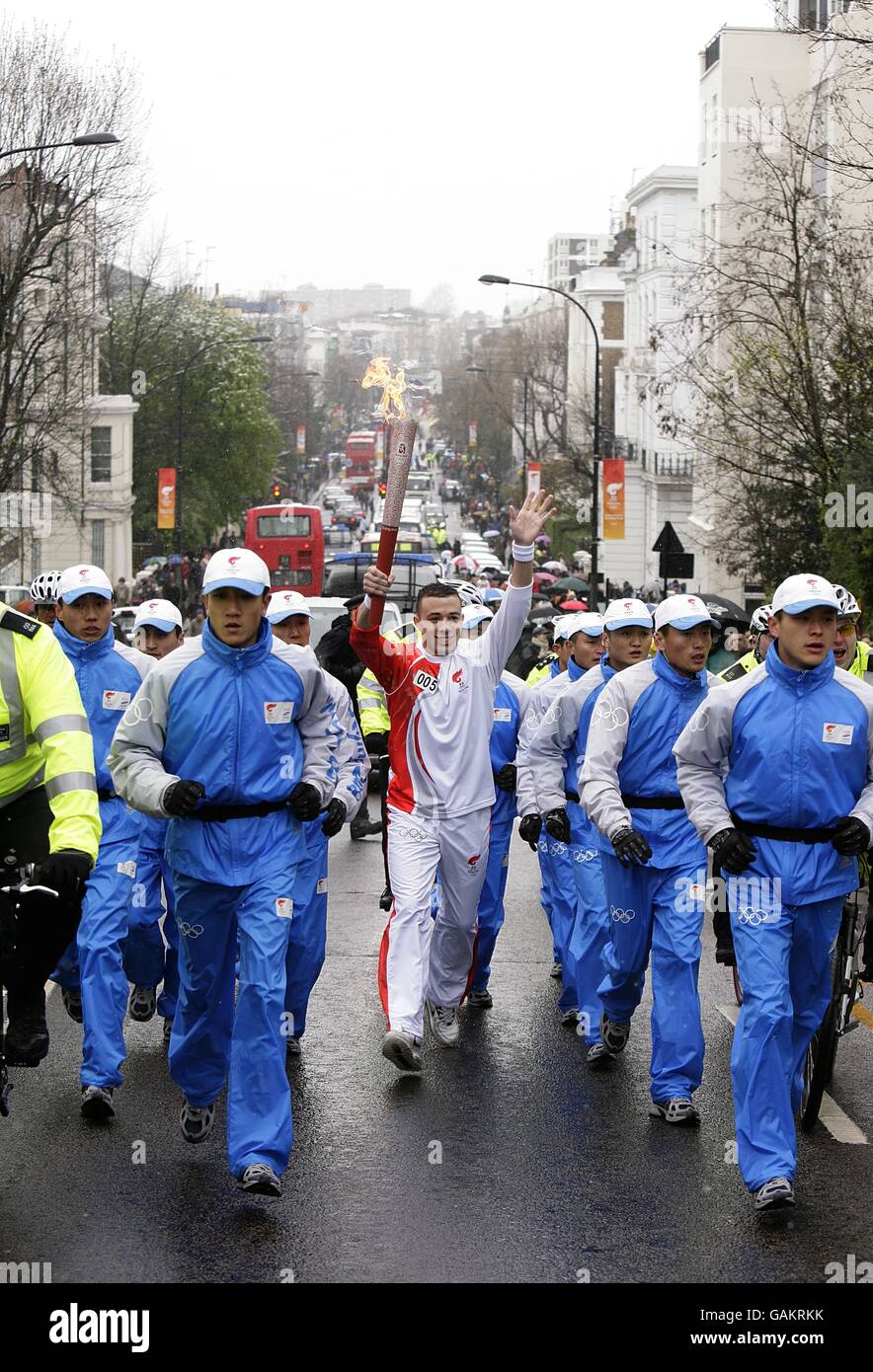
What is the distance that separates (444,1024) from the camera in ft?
30.9

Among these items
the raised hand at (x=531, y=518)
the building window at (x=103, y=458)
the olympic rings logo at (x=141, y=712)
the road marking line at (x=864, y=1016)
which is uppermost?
the building window at (x=103, y=458)

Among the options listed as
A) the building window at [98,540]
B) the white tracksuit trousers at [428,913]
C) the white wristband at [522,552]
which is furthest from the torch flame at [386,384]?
the building window at [98,540]

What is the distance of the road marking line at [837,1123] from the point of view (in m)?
7.77

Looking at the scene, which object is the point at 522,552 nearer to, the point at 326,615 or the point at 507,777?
the point at 507,777

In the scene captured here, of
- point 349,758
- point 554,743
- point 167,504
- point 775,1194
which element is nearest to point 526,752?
point 554,743

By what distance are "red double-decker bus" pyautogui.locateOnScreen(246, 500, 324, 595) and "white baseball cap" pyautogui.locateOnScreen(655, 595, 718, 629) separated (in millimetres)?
45606

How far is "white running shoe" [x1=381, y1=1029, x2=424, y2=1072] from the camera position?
821 centimetres

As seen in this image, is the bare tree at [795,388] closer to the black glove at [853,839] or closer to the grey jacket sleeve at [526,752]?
the grey jacket sleeve at [526,752]

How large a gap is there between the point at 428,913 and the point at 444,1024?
0.92m

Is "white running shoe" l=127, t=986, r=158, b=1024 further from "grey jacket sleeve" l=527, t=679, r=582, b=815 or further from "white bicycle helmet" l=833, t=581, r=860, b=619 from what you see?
"white bicycle helmet" l=833, t=581, r=860, b=619

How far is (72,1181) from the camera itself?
702 cm

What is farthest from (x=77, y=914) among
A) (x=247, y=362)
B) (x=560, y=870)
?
(x=247, y=362)

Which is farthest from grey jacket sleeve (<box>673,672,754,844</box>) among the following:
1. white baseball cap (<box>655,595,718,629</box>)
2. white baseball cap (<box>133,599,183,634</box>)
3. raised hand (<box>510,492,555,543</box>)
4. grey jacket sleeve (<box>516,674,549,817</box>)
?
white baseball cap (<box>133,599,183,634</box>)

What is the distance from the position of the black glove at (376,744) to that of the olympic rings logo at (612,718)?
5.65 feet
